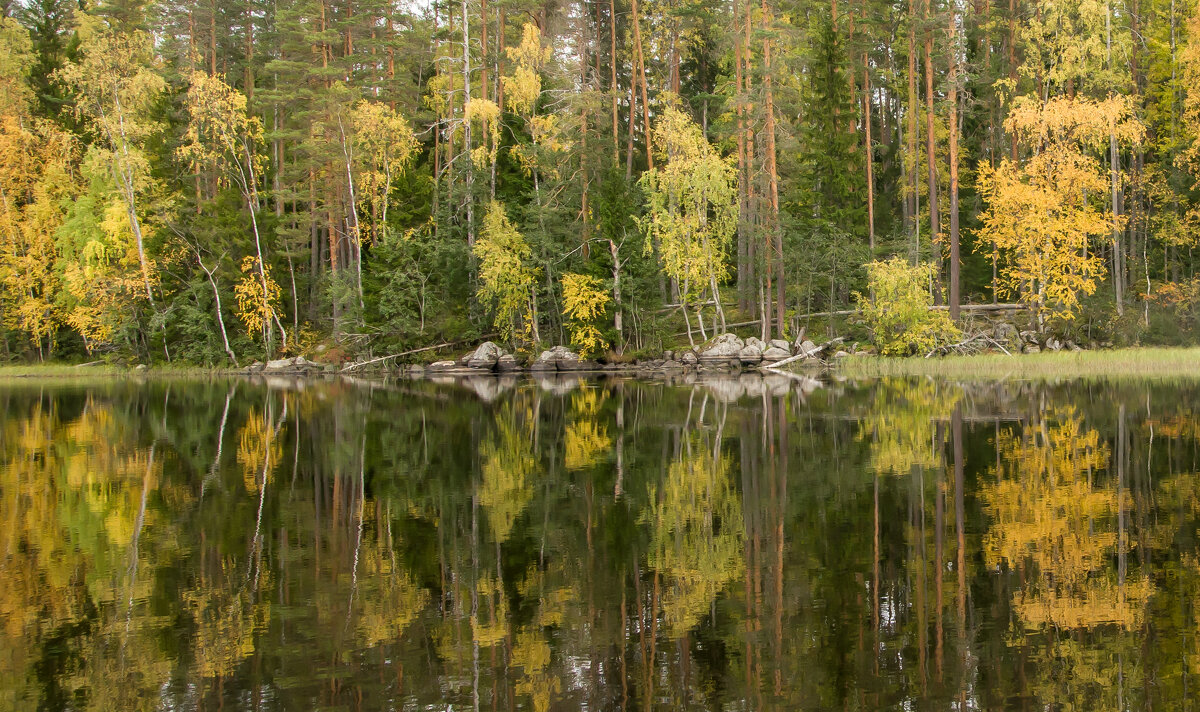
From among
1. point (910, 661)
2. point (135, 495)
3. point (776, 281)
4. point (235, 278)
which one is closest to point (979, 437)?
point (910, 661)

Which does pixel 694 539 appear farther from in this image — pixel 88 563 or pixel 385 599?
pixel 88 563

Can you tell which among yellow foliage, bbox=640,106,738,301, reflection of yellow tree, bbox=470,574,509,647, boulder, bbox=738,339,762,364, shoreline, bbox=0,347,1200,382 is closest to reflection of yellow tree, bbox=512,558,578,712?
reflection of yellow tree, bbox=470,574,509,647

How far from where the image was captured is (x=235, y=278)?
48.8 m

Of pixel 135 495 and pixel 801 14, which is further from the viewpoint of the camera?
pixel 801 14

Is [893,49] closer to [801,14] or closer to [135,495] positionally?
[801,14]

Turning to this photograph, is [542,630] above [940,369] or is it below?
below

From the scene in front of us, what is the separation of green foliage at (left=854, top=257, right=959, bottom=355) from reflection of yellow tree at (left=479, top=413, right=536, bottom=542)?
827 inches

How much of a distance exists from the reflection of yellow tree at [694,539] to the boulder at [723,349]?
2701 cm

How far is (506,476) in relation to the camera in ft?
47.8

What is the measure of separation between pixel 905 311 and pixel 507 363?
18.5 metres

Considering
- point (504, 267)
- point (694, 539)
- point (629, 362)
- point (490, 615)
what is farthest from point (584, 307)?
point (490, 615)

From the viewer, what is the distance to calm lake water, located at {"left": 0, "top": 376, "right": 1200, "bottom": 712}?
6.21 metres

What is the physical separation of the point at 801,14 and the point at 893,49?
793 cm

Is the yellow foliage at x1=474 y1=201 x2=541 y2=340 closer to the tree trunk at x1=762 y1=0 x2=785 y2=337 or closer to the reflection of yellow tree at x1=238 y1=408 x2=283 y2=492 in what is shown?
the tree trunk at x1=762 y1=0 x2=785 y2=337
